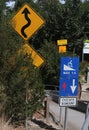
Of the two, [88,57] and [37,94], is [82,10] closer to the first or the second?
[88,57]

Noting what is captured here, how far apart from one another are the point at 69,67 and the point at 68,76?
22 cm

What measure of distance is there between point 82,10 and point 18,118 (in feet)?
132

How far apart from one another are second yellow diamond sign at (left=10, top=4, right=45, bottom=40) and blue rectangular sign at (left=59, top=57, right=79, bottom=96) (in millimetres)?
1562

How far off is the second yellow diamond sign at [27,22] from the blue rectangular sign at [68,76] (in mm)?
1562

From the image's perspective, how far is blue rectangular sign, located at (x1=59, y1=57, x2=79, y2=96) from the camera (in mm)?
11055

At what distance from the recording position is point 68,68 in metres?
11.2

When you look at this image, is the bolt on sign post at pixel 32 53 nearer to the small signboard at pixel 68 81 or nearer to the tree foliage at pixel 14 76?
the tree foliage at pixel 14 76

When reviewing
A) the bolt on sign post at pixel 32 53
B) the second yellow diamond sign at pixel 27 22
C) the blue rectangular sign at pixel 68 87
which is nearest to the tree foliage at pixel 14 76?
the bolt on sign post at pixel 32 53

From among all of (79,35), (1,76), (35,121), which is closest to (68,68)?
(1,76)

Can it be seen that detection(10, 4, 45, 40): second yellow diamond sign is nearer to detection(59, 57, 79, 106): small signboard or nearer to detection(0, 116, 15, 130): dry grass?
detection(59, 57, 79, 106): small signboard

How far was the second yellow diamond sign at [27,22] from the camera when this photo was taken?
12.3 m

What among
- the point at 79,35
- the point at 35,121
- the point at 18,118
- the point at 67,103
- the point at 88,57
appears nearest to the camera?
the point at 67,103

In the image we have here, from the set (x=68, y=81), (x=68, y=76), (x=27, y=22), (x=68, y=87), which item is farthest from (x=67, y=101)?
(x=27, y=22)

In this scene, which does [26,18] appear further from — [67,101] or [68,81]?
[67,101]
